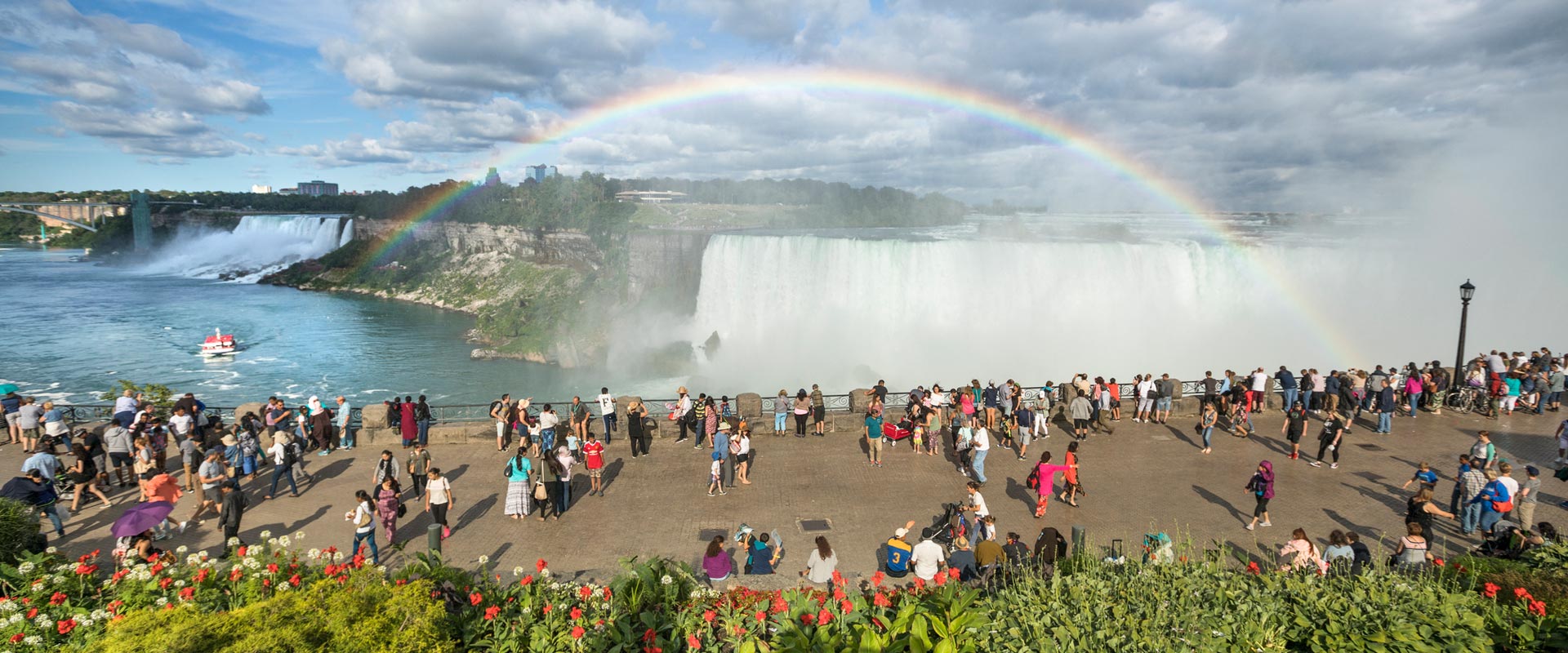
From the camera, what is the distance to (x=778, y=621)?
192 inches

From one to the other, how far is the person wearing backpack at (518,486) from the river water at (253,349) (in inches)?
818

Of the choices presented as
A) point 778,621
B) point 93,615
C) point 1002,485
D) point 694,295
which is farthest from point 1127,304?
point 93,615

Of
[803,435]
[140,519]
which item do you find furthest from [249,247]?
[140,519]

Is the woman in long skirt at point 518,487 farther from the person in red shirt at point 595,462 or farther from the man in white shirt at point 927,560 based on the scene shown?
the man in white shirt at point 927,560

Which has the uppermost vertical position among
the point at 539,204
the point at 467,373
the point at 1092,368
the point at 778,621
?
the point at 539,204

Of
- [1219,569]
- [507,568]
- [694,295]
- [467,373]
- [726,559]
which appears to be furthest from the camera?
[694,295]

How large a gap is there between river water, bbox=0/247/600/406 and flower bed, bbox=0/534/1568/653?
2451cm

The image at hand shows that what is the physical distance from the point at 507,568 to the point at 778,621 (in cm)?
475

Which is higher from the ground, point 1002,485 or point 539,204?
point 539,204

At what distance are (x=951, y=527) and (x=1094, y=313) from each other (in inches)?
925

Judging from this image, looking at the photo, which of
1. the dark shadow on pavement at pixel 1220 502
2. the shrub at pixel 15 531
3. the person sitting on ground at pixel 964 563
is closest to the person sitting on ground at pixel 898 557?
the person sitting on ground at pixel 964 563

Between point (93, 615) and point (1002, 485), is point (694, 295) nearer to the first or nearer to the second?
point (1002, 485)

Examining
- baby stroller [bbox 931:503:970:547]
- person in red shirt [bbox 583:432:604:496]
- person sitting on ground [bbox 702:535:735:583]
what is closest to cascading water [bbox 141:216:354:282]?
person in red shirt [bbox 583:432:604:496]

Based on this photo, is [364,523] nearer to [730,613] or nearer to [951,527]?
[730,613]
